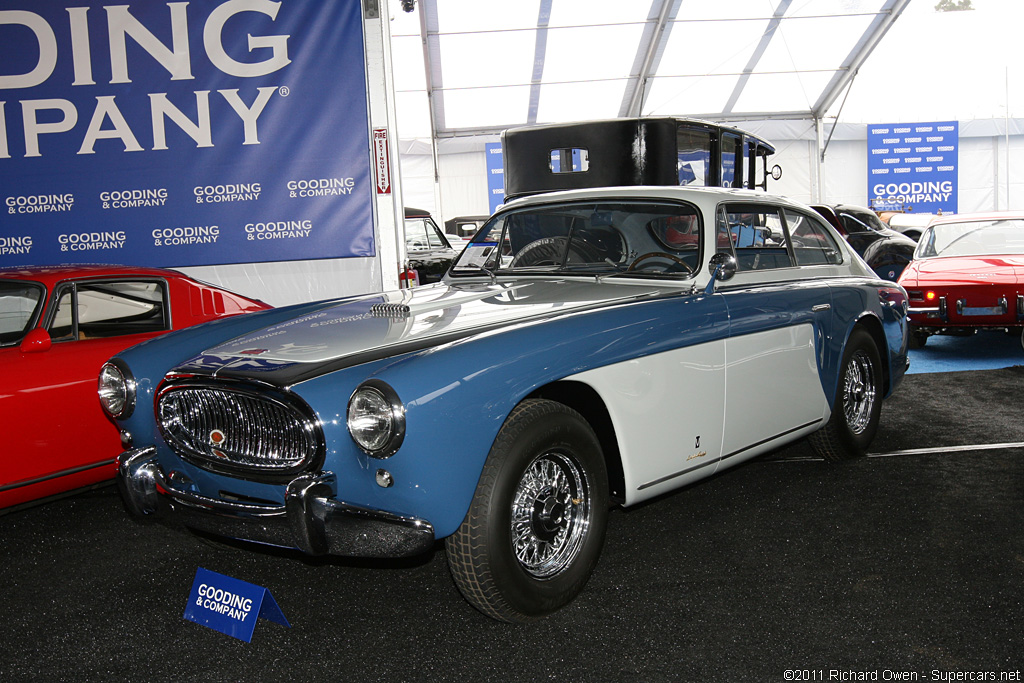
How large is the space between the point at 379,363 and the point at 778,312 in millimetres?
1962

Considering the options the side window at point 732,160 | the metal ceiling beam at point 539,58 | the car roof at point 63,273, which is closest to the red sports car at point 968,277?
the side window at point 732,160

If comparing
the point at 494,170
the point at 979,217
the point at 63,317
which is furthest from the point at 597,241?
the point at 494,170

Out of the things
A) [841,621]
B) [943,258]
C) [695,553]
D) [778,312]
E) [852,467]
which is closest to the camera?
[841,621]

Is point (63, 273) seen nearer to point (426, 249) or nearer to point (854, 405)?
point (854, 405)

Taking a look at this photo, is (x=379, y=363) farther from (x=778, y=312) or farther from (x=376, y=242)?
(x=376, y=242)

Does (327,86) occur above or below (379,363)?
above

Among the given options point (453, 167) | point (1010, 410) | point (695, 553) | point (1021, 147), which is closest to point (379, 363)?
point (695, 553)

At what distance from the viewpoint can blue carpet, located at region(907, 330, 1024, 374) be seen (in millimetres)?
7117

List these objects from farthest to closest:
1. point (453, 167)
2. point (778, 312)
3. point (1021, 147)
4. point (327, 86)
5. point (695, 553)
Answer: point (1021, 147) → point (453, 167) → point (327, 86) → point (778, 312) → point (695, 553)

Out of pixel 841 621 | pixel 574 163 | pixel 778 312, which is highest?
pixel 574 163

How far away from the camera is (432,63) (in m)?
16.9

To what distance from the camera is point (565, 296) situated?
3299 millimetres

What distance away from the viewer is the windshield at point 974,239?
7793 mm

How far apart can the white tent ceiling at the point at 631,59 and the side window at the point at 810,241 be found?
9.57 metres
